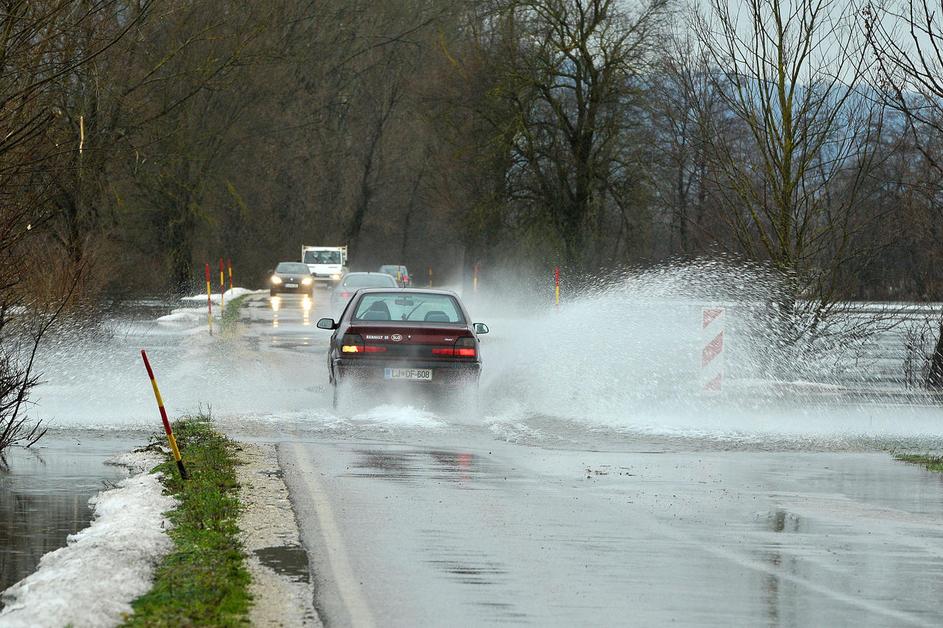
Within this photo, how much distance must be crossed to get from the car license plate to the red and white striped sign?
14.1ft

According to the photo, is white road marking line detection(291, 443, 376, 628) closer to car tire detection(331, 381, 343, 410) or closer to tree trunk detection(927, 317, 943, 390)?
car tire detection(331, 381, 343, 410)

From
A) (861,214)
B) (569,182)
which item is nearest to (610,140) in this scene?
(569,182)

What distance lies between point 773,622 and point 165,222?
2016 inches

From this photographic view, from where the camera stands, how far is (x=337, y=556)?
8.54m

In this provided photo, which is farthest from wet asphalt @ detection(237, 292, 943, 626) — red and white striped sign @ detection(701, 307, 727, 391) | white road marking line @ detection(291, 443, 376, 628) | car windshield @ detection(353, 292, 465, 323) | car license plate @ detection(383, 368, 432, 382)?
red and white striped sign @ detection(701, 307, 727, 391)

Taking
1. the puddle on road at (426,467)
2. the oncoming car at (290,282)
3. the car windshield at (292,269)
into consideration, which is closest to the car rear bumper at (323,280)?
the car windshield at (292,269)

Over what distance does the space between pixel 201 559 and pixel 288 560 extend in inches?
20.9

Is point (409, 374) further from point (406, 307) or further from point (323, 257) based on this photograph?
point (323, 257)

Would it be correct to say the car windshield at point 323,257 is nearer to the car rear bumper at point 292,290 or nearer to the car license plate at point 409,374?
the car rear bumper at point 292,290

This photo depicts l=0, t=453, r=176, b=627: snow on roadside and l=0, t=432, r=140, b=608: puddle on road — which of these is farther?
l=0, t=432, r=140, b=608: puddle on road

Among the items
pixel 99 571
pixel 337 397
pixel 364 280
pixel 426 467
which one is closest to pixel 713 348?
pixel 337 397

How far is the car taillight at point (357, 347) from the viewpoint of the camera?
1698cm

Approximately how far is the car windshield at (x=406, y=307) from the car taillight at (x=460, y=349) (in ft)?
2.14

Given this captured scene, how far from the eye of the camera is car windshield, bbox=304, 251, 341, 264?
254 feet
